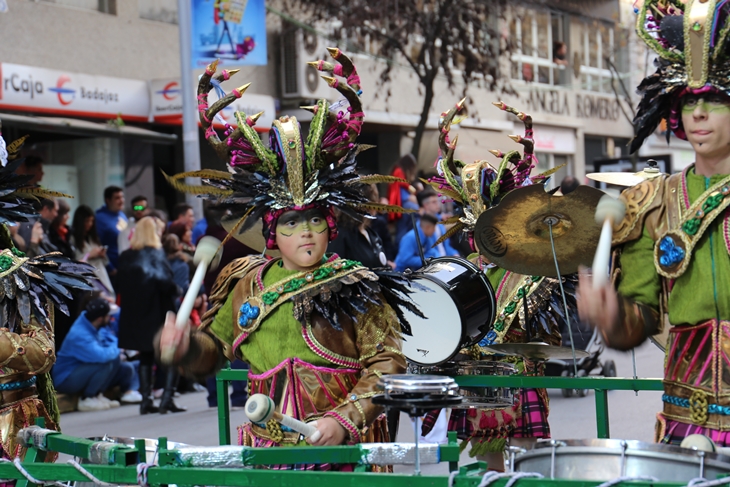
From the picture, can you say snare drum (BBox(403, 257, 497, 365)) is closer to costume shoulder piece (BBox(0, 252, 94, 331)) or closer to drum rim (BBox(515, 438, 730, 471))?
costume shoulder piece (BBox(0, 252, 94, 331))

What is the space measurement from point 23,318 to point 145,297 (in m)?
5.82

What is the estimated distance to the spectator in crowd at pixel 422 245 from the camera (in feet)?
34.1

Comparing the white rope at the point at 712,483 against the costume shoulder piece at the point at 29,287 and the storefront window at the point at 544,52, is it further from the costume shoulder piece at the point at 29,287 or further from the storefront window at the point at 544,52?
the storefront window at the point at 544,52

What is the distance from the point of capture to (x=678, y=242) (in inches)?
137

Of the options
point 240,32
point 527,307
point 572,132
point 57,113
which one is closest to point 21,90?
point 57,113

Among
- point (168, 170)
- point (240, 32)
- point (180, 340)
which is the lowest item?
point (180, 340)

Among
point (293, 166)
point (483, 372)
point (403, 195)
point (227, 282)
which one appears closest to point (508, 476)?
point (293, 166)

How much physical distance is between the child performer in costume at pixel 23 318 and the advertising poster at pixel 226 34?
9.59 metres

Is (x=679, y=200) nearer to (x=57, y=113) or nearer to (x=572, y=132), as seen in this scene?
(x=57, y=113)

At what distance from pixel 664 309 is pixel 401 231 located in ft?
27.4

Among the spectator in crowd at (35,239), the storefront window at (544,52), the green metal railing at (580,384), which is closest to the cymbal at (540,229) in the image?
the green metal railing at (580,384)

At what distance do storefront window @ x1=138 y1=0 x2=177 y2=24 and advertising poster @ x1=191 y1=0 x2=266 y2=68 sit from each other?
1.97m

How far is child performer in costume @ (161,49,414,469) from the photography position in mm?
→ 4090

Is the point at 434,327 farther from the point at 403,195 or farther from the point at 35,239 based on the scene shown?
the point at 403,195
